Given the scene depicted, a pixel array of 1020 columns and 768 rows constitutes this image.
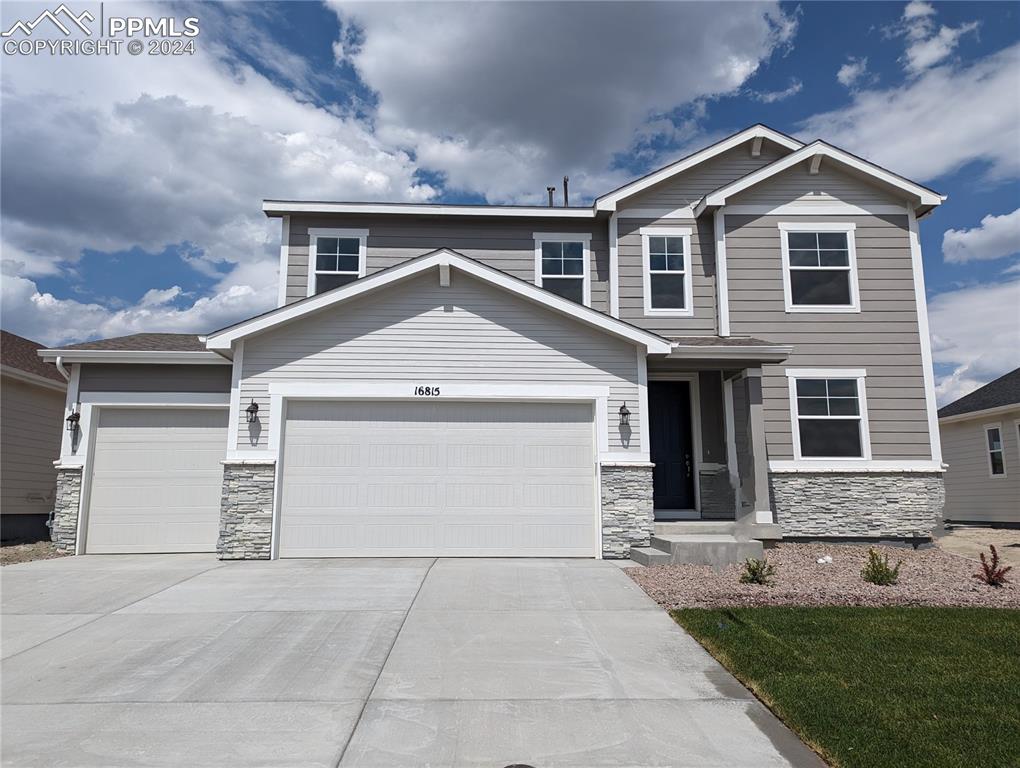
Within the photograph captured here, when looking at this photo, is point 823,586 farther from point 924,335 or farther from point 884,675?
point 924,335

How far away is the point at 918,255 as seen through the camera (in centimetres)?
1340

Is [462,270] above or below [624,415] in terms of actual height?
above

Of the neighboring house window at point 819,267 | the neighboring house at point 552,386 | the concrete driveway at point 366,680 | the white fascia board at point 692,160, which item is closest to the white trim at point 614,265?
the neighboring house at point 552,386

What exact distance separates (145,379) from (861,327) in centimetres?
1278

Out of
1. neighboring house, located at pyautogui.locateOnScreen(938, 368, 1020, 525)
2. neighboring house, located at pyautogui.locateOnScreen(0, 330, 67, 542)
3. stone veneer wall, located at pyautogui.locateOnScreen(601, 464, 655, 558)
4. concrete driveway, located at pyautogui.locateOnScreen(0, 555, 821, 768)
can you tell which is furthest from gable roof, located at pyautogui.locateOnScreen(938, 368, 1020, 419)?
neighboring house, located at pyautogui.locateOnScreen(0, 330, 67, 542)

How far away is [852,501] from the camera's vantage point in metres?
12.4

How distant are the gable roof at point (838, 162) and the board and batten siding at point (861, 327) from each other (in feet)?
1.54

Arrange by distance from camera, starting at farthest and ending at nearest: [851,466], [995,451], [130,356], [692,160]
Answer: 1. [995,451]
2. [692,160]
3. [851,466]
4. [130,356]

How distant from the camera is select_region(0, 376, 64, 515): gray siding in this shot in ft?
43.9

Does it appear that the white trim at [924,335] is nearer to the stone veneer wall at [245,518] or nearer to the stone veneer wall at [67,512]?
the stone veneer wall at [245,518]

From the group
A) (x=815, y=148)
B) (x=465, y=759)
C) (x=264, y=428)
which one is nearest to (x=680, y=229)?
(x=815, y=148)

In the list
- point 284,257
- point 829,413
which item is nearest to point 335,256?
point 284,257

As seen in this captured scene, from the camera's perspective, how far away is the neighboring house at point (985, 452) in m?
17.3

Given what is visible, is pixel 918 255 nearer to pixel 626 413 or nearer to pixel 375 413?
pixel 626 413
